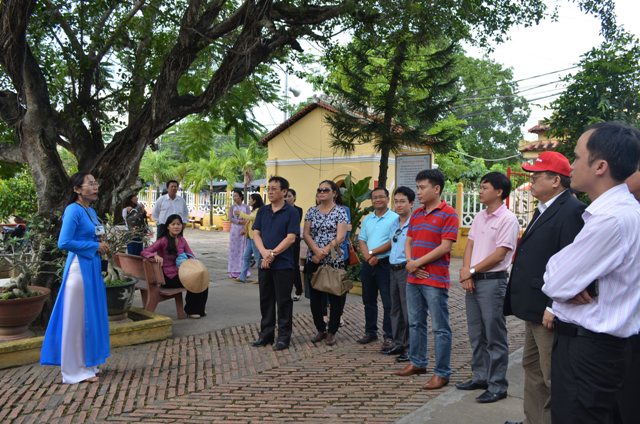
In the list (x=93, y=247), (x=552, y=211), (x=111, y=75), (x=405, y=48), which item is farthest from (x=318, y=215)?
(x=405, y=48)

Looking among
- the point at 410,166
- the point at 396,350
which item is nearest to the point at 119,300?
the point at 396,350

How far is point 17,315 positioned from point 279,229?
2.85 m

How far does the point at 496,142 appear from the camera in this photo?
1779 inches

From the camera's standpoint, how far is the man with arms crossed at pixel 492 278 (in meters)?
4.39

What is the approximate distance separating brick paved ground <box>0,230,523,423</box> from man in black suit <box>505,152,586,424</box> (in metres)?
1.17

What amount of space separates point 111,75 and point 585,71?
8.26 m

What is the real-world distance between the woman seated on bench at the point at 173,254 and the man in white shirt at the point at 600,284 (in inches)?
224

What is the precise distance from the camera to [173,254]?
291 inches

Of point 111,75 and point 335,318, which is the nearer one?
point 335,318

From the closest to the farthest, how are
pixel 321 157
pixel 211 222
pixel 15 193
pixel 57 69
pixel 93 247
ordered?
pixel 93 247, pixel 57 69, pixel 15 193, pixel 321 157, pixel 211 222

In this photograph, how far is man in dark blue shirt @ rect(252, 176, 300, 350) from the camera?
19.7 ft

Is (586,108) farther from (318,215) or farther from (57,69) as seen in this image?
(57,69)

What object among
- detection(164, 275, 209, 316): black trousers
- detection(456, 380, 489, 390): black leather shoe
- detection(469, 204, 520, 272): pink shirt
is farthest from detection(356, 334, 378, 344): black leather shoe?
detection(164, 275, 209, 316): black trousers

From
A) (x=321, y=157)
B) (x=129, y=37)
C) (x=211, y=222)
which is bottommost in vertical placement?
(x=211, y=222)
